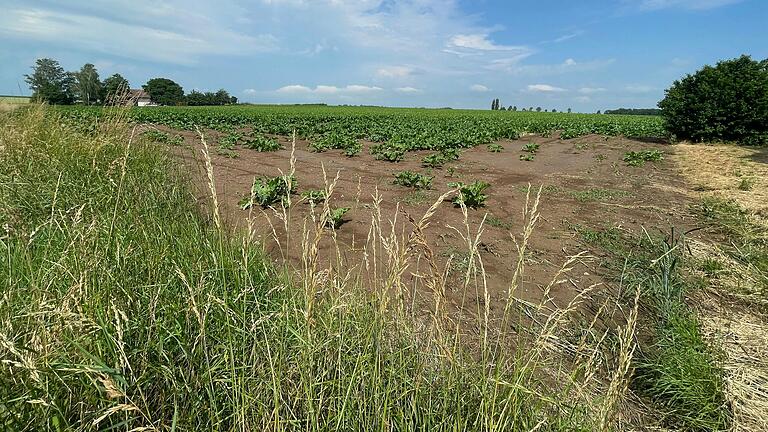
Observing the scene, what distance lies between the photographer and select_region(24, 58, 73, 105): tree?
950 cm

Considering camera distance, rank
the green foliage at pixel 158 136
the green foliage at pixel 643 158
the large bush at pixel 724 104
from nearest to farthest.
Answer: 1. the green foliage at pixel 158 136
2. the green foliage at pixel 643 158
3. the large bush at pixel 724 104

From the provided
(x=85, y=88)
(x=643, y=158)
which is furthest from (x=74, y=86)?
(x=643, y=158)

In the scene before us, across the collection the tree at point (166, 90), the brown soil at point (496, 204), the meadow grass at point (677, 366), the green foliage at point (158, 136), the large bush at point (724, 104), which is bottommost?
the meadow grass at point (677, 366)

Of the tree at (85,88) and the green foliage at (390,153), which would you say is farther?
the green foliage at (390,153)

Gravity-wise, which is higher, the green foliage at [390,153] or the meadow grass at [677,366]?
the green foliage at [390,153]

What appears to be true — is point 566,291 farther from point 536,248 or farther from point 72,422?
point 72,422

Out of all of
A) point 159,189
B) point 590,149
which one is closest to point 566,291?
point 159,189

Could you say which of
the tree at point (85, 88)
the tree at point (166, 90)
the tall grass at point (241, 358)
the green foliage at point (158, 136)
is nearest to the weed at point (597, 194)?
the tall grass at point (241, 358)

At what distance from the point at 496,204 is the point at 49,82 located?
1222 cm

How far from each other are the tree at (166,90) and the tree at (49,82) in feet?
196

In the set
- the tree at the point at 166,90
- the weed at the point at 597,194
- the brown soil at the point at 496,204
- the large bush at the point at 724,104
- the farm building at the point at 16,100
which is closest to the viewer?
the brown soil at the point at 496,204

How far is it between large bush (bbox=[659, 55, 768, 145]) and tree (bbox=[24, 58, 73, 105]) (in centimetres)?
2144

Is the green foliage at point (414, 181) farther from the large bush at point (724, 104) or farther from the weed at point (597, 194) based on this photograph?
the large bush at point (724, 104)

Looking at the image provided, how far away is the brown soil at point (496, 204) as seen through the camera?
400cm
